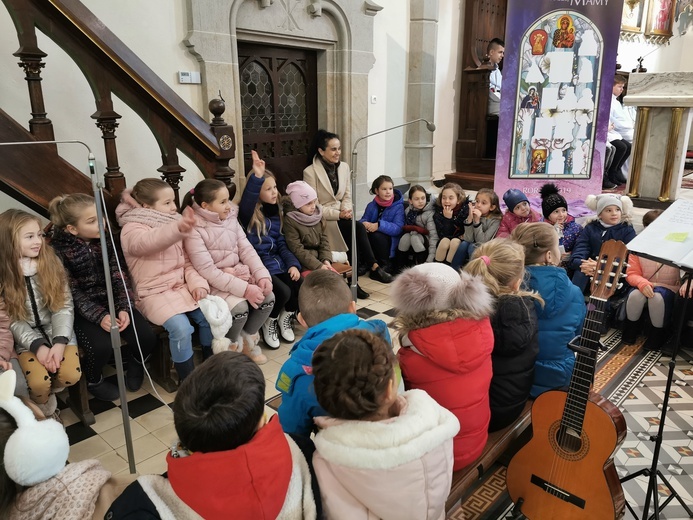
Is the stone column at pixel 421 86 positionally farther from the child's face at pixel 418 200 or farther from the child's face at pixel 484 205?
the child's face at pixel 484 205

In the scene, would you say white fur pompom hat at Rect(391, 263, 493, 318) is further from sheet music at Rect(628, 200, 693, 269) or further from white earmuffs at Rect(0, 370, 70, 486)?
white earmuffs at Rect(0, 370, 70, 486)

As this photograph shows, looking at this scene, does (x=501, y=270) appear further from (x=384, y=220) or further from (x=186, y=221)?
A: (x=384, y=220)

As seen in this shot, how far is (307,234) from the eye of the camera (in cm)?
380

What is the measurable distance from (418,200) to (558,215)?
1.17 meters

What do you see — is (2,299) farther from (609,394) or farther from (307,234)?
(609,394)

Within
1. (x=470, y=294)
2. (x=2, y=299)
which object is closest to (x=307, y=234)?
(x=2, y=299)

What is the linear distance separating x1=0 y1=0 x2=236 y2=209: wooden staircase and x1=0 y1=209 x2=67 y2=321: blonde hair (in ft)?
0.72

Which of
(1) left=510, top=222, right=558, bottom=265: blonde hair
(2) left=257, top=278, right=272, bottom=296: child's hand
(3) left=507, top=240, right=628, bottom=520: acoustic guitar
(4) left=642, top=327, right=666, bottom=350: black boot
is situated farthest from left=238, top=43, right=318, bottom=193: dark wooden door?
(3) left=507, top=240, right=628, bottom=520: acoustic guitar

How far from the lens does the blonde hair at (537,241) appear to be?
2.44 metres

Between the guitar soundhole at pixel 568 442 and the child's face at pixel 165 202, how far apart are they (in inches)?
85.1

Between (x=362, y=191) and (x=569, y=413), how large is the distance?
14.2 ft

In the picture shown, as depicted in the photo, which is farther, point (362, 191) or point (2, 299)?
point (362, 191)

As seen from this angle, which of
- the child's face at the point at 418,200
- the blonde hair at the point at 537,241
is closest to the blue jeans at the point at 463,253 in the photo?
the child's face at the point at 418,200

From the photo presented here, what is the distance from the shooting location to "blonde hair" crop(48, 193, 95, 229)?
103 inches
